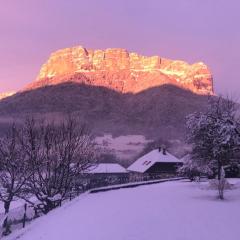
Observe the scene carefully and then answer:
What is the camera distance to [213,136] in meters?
36.6

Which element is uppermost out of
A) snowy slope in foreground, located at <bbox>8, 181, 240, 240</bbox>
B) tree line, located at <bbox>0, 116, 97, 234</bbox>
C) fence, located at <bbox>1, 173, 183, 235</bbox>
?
tree line, located at <bbox>0, 116, 97, 234</bbox>

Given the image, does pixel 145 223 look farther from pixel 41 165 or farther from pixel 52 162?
pixel 52 162

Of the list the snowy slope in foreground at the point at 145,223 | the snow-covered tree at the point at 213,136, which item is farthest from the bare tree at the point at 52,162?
the snow-covered tree at the point at 213,136

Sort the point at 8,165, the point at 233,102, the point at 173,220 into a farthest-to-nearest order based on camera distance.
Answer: the point at 233,102
the point at 8,165
the point at 173,220

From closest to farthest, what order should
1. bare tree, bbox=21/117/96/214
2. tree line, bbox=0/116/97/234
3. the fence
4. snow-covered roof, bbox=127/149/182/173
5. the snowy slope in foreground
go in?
1. the snowy slope in foreground
2. the fence
3. tree line, bbox=0/116/97/234
4. bare tree, bbox=21/117/96/214
5. snow-covered roof, bbox=127/149/182/173

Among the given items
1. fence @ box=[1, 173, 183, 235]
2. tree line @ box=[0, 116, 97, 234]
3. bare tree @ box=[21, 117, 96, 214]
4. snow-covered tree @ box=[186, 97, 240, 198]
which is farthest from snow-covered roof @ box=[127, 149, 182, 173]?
tree line @ box=[0, 116, 97, 234]

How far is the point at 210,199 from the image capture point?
30547mm

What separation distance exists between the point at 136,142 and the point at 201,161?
12483 centimetres

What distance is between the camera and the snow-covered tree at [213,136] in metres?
32.4

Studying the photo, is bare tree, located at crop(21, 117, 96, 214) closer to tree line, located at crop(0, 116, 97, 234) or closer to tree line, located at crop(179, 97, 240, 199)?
tree line, located at crop(0, 116, 97, 234)

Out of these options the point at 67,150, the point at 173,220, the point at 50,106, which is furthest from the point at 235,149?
the point at 50,106

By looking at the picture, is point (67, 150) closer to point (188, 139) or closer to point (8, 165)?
point (8, 165)

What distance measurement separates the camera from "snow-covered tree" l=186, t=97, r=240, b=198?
32438mm

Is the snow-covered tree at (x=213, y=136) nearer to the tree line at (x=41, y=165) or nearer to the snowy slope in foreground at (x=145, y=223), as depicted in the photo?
the snowy slope in foreground at (x=145, y=223)
